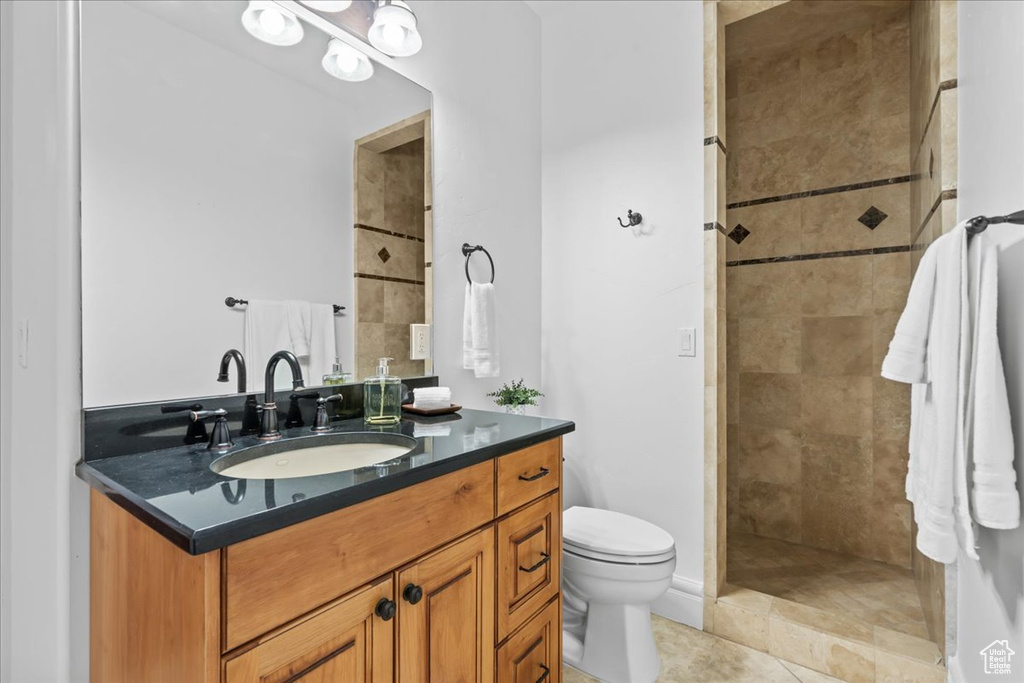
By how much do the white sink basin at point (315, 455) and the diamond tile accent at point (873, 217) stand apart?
8.10ft

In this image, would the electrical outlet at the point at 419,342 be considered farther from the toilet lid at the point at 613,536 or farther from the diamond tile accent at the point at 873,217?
the diamond tile accent at the point at 873,217

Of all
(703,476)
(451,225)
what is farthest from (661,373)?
(451,225)

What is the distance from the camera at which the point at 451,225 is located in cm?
194

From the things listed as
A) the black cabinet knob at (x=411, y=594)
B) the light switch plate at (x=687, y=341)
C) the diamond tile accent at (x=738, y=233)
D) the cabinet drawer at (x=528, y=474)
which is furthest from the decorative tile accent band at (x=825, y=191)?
the black cabinet knob at (x=411, y=594)

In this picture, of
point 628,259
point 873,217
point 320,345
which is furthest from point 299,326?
point 873,217

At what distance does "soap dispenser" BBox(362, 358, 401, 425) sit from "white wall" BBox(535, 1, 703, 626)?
43.0 inches

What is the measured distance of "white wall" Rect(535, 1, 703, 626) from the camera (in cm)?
201

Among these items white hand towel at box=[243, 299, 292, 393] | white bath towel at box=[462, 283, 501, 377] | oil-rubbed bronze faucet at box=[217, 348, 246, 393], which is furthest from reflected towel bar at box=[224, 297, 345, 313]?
white bath towel at box=[462, 283, 501, 377]

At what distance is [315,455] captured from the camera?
4.05 feet

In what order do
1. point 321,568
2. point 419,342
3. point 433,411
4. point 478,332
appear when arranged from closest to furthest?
point 321,568
point 433,411
point 419,342
point 478,332

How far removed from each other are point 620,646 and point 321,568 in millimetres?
1253

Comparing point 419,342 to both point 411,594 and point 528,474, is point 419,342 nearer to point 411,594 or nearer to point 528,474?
point 528,474

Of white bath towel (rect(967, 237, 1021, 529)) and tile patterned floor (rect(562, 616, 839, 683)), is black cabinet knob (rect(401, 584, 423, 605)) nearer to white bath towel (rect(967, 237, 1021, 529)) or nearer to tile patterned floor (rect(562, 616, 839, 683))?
tile patterned floor (rect(562, 616, 839, 683))

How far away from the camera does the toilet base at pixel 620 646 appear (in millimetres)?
1629
